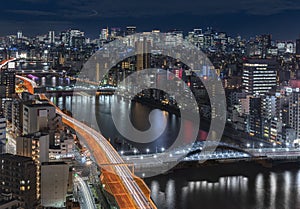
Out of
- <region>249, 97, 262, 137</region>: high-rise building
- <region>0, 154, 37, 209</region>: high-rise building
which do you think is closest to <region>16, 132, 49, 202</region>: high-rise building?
<region>0, 154, 37, 209</region>: high-rise building

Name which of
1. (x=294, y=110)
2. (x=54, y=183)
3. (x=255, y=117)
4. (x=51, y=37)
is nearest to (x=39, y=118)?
(x=54, y=183)

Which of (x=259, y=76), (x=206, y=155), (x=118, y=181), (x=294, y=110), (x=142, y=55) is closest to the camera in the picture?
(x=118, y=181)

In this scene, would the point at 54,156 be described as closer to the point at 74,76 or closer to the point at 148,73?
the point at 148,73

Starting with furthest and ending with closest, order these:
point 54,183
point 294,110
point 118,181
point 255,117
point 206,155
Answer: point 255,117 → point 294,110 → point 206,155 → point 118,181 → point 54,183

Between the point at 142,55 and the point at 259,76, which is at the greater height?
the point at 142,55

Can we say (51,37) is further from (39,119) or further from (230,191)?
(230,191)

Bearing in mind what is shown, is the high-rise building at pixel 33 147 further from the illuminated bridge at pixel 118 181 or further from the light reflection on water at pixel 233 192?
the light reflection on water at pixel 233 192
